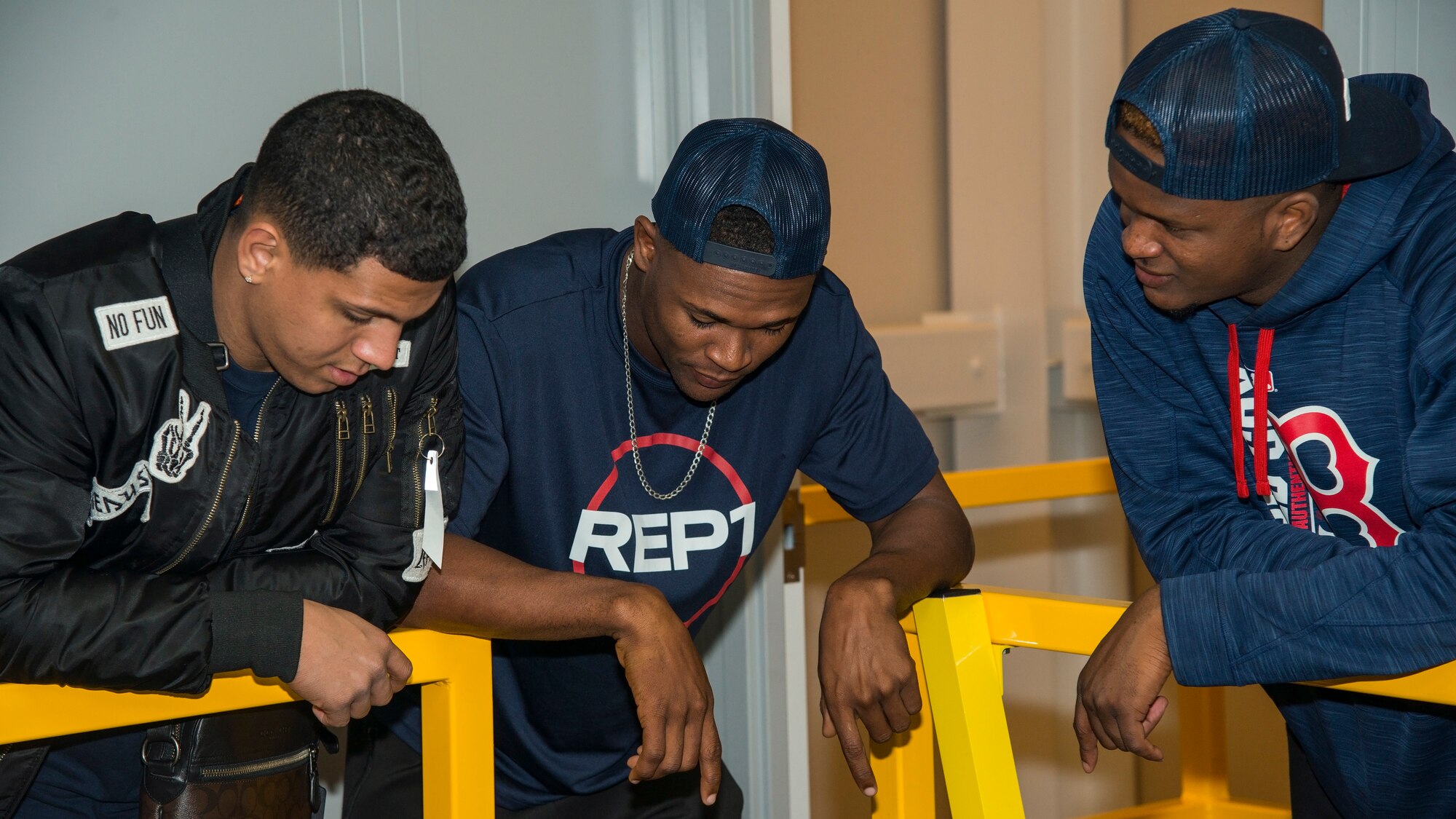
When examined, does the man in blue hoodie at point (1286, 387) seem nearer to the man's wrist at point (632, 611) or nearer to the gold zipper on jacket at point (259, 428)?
the man's wrist at point (632, 611)

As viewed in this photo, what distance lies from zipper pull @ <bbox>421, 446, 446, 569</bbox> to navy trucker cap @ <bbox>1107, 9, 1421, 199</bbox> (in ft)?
2.66

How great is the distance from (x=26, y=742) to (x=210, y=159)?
3.14ft

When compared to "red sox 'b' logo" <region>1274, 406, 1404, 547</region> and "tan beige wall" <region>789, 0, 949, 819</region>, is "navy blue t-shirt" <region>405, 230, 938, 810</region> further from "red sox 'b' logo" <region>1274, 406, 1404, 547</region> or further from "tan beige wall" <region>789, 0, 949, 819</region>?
"tan beige wall" <region>789, 0, 949, 819</region>

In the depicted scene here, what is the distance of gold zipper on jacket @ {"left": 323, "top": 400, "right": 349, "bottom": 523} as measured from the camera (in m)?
1.30

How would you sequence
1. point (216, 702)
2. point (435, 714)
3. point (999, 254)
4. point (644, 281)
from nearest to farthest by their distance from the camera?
point (216, 702) < point (435, 714) < point (644, 281) < point (999, 254)

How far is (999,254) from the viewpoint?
2904mm

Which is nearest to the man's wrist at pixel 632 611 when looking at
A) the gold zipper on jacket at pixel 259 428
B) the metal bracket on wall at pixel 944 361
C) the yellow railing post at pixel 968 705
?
the yellow railing post at pixel 968 705

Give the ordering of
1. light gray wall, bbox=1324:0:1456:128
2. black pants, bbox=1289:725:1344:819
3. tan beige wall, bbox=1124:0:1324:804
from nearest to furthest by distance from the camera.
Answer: black pants, bbox=1289:725:1344:819
light gray wall, bbox=1324:0:1456:128
tan beige wall, bbox=1124:0:1324:804

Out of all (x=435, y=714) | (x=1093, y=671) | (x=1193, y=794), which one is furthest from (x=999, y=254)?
(x=435, y=714)

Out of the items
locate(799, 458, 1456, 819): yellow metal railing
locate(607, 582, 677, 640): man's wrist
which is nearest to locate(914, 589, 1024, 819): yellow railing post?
locate(799, 458, 1456, 819): yellow metal railing

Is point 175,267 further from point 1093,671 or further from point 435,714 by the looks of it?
point 1093,671

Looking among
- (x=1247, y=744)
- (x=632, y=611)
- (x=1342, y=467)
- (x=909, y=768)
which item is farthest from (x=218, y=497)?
(x=1247, y=744)

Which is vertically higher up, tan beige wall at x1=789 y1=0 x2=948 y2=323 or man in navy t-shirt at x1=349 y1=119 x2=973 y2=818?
tan beige wall at x1=789 y1=0 x2=948 y2=323

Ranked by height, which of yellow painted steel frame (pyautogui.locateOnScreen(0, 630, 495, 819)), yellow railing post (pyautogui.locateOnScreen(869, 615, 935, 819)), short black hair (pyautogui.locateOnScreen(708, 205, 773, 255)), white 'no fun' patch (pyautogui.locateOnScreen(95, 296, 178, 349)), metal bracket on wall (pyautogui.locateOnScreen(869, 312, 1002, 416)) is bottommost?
yellow railing post (pyautogui.locateOnScreen(869, 615, 935, 819))
